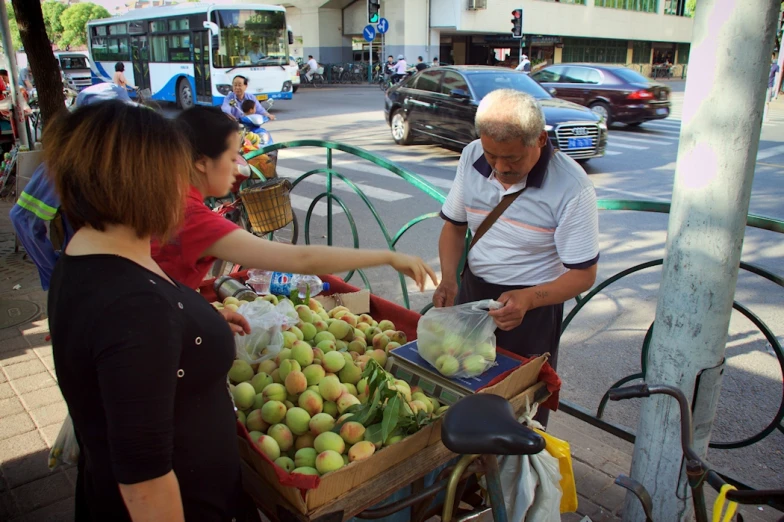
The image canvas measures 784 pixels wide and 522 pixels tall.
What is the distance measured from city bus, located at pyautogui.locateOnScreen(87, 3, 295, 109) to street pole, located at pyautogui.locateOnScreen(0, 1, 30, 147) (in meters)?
9.42

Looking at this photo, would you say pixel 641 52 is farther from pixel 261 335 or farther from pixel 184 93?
pixel 261 335

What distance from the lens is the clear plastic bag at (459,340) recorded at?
216 centimetres

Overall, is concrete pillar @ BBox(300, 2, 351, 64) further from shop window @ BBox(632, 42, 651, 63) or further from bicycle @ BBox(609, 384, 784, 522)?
bicycle @ BBox(609, 384, 784, 522)

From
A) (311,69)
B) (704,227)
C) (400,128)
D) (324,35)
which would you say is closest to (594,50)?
(324,35)

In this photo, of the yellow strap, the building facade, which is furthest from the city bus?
the yellow strap

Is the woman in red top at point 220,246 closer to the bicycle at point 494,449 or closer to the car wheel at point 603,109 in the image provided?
the bicycle at point 494,449

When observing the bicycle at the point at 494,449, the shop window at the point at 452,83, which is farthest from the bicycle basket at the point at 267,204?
the shop window at the point at 452,83

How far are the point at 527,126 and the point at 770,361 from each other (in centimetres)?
330

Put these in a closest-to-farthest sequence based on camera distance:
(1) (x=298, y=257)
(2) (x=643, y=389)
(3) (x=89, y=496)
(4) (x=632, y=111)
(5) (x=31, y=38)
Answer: (3) (x=89, y=496), (2) (x=643, y=389), (1) (x=298, y=257), (5) (x=31, y=38), (4) (x=632, y=111)

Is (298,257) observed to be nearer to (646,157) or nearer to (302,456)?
(302,456)

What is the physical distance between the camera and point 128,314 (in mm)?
1196

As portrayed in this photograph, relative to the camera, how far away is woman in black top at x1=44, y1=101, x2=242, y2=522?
120cm

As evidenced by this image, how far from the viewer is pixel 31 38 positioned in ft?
18.9

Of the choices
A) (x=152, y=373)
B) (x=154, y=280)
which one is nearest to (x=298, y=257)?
(x=154, y=280)
